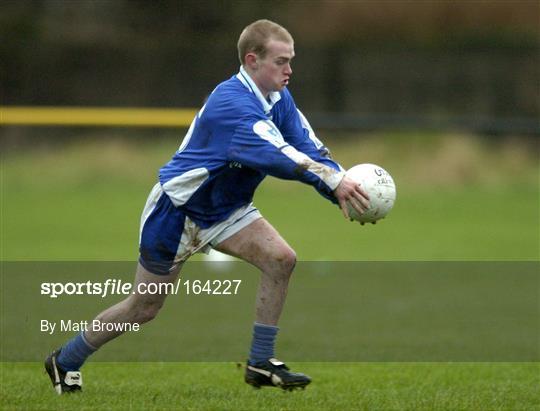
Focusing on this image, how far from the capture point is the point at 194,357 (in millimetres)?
7820

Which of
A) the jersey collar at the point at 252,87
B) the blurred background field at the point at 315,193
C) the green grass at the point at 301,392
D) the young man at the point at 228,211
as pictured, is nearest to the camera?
the green grass at the point at 301,392

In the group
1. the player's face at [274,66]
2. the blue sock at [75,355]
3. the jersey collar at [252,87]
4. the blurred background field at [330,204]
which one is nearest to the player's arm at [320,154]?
the jersey collar at [252,87]

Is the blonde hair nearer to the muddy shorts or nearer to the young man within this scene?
the young man

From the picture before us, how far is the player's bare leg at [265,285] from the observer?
238 inches

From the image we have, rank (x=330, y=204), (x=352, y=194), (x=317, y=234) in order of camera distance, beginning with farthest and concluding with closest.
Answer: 1. (x=330, y=204)
2. (x=317, y=234)
3. (x=352, y=194)

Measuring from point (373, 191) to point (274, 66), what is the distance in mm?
859

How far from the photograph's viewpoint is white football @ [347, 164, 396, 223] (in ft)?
18.8

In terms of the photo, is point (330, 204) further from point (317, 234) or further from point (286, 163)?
point (286, 163)

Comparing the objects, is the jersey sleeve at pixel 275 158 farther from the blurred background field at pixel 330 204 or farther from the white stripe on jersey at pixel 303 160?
the blurred background field at pixel 330 204

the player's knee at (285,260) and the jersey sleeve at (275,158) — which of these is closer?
→ the jersey sleeve at (275,158)

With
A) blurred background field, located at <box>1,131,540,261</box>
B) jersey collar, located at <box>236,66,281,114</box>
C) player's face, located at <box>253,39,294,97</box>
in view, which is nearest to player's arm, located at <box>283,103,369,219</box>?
jersey collar, located at <box>236,66,281,114</box>

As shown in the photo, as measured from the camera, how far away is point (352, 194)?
5.68 meters

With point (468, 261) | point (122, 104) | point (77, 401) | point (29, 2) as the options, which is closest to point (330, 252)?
point (468, 261)

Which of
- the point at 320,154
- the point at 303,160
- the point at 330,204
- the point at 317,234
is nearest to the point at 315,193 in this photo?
the point at 330,204
